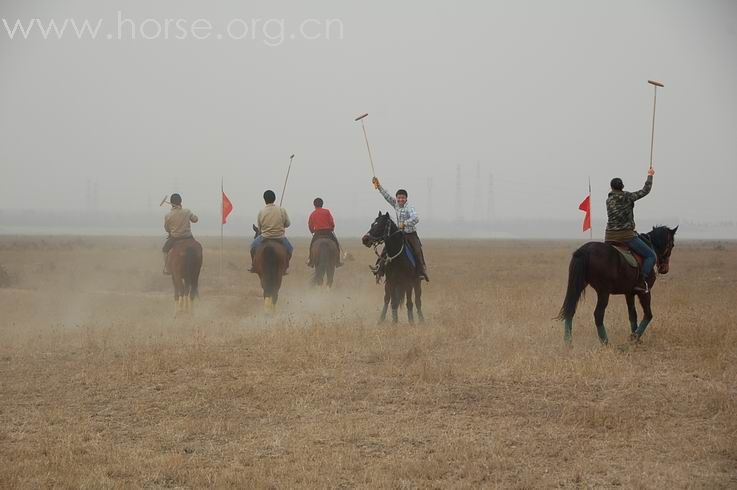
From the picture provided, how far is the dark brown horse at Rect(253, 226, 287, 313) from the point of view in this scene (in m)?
15.4

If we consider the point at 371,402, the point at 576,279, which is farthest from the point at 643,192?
the point at 371,402

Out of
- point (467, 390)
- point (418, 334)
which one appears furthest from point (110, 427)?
point (418, 334)

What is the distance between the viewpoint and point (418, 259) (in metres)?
14.6

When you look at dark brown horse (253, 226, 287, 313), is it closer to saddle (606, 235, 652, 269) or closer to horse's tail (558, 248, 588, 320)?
horse's tail (558, 248, 588, 320)

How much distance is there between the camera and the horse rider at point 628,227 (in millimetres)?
11828

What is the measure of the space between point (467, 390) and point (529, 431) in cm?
168

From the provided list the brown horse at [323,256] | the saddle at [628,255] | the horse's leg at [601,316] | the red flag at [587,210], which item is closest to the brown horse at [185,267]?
the brown horse at [323,256]

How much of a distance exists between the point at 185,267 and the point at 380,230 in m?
4.64

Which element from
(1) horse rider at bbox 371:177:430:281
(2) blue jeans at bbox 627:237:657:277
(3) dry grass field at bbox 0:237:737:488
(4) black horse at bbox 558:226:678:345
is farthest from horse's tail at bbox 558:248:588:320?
(1) horse rider at bbox 371:177:430:281

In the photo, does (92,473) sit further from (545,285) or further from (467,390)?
(545,285)

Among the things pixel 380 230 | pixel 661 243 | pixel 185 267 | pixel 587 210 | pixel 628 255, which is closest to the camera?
pixel 628 255

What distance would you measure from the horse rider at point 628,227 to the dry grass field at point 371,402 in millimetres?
1124

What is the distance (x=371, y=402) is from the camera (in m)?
8.69

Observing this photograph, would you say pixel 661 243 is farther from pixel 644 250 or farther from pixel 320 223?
pixel 320 223
